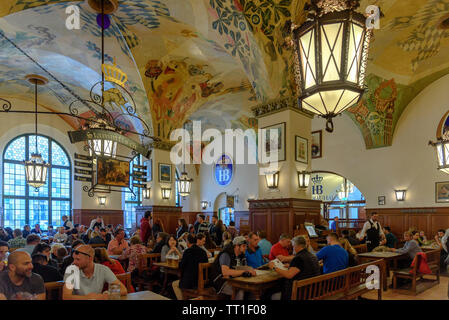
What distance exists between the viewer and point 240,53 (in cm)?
865

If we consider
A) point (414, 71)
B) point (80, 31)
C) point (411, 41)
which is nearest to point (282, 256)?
point (80, 31)

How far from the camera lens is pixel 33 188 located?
1612 centimetres

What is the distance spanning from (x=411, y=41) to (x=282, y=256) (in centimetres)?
902

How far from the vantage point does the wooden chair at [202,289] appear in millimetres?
4766

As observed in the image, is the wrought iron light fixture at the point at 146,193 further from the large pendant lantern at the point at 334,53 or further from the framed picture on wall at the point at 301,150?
the large pendant lantern at the point at 334,53

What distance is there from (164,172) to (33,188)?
804 cm

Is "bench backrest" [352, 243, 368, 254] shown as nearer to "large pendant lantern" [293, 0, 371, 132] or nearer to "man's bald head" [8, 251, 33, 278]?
"large pendant lantern" [293, 0, 371, 132]

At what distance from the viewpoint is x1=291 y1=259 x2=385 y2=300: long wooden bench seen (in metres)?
3.66

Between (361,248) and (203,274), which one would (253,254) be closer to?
(203,274)

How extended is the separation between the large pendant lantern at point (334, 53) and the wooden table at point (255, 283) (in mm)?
2371

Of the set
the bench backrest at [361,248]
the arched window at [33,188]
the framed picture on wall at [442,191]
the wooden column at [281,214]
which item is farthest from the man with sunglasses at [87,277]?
the arched window at [33,188]

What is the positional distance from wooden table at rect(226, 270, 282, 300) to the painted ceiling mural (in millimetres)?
5076
